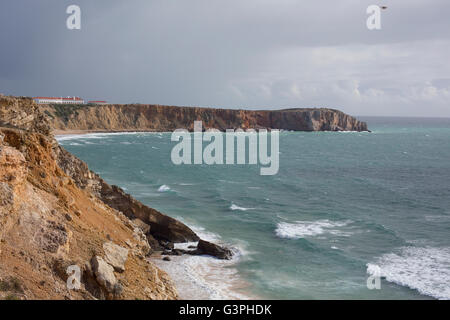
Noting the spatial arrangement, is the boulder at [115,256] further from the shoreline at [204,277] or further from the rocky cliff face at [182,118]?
the rocky cliff face at [182,118]

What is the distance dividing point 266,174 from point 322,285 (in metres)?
36.9

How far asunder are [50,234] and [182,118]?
142 meters

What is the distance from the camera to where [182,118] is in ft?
502

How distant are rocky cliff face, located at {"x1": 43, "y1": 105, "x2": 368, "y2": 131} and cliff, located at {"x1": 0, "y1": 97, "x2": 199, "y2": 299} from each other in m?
113

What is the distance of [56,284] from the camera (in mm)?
11102

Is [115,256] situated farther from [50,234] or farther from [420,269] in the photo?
[420,269]

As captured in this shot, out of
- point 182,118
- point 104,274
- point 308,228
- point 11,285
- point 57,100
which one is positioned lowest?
point 308,228

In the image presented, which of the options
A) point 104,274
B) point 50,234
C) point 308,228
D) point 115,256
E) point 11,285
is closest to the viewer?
point 11,285

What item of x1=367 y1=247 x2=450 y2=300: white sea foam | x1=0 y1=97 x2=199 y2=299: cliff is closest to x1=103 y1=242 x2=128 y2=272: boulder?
x1=0 y1=97 x2=199 y2=299: cliff

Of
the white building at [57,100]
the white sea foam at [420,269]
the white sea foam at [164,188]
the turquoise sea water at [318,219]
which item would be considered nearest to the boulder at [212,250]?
the turquoise sea water at [318,219]

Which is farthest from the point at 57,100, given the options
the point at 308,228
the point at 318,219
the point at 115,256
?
the point at 115,256
